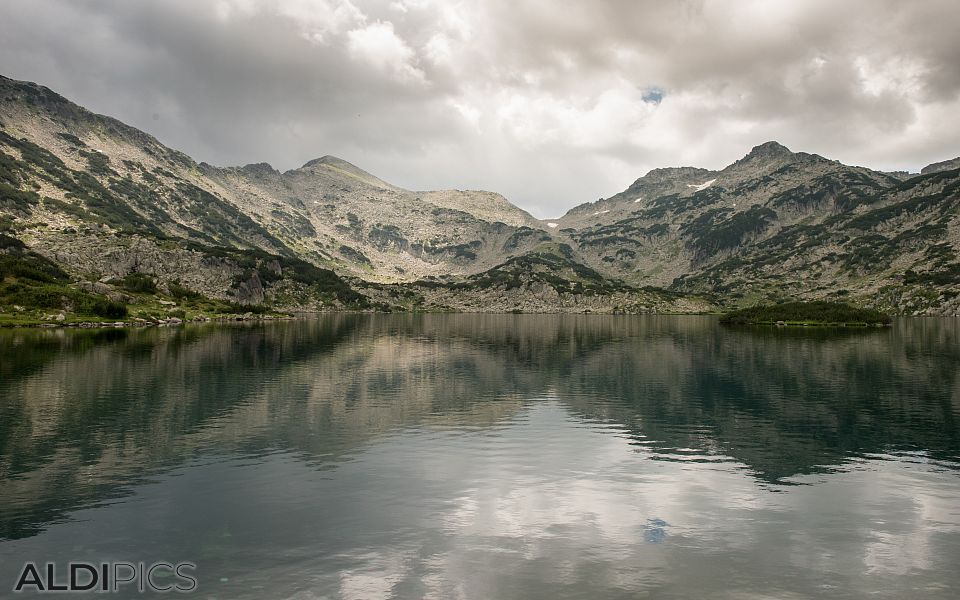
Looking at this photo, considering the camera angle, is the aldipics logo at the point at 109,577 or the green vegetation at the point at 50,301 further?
the green vegetation at the point at 50,301

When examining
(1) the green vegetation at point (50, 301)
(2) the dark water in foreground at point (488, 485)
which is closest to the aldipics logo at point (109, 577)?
(2) the dark water in foreground at point (488, 485)

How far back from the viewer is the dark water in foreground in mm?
21875

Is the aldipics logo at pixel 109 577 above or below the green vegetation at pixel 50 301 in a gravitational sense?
below

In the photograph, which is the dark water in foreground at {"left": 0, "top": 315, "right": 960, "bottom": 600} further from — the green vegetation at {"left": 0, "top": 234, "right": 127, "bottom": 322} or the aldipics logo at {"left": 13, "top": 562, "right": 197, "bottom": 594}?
the green vegetation at {"left": 0, "top": 234, "right": 127, "bottom": 322}

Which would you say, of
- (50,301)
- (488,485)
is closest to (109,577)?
(488,485)

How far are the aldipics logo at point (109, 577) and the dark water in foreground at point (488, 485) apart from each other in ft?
2.20

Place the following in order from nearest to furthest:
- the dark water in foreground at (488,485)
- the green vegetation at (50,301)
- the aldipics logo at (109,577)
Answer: the aldipics logo at (109,577) < the dark water in foreground at (488,485) < the green vegetation at (50,301)

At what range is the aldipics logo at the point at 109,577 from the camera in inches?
804

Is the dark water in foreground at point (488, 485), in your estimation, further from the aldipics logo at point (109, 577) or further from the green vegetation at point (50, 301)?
the green vegetation at point (50, 301)

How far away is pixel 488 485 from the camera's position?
109 ft

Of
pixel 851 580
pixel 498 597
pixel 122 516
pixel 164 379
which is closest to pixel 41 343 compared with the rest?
pixel 164 379

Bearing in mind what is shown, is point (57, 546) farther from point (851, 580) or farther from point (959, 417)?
point (959, 417)

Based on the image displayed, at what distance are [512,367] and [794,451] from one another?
58.0m

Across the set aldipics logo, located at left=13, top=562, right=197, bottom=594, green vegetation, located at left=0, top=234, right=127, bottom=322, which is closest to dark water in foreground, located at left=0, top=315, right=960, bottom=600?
aldipics logo, located at left=13, top=562, right=197, bottom=594
